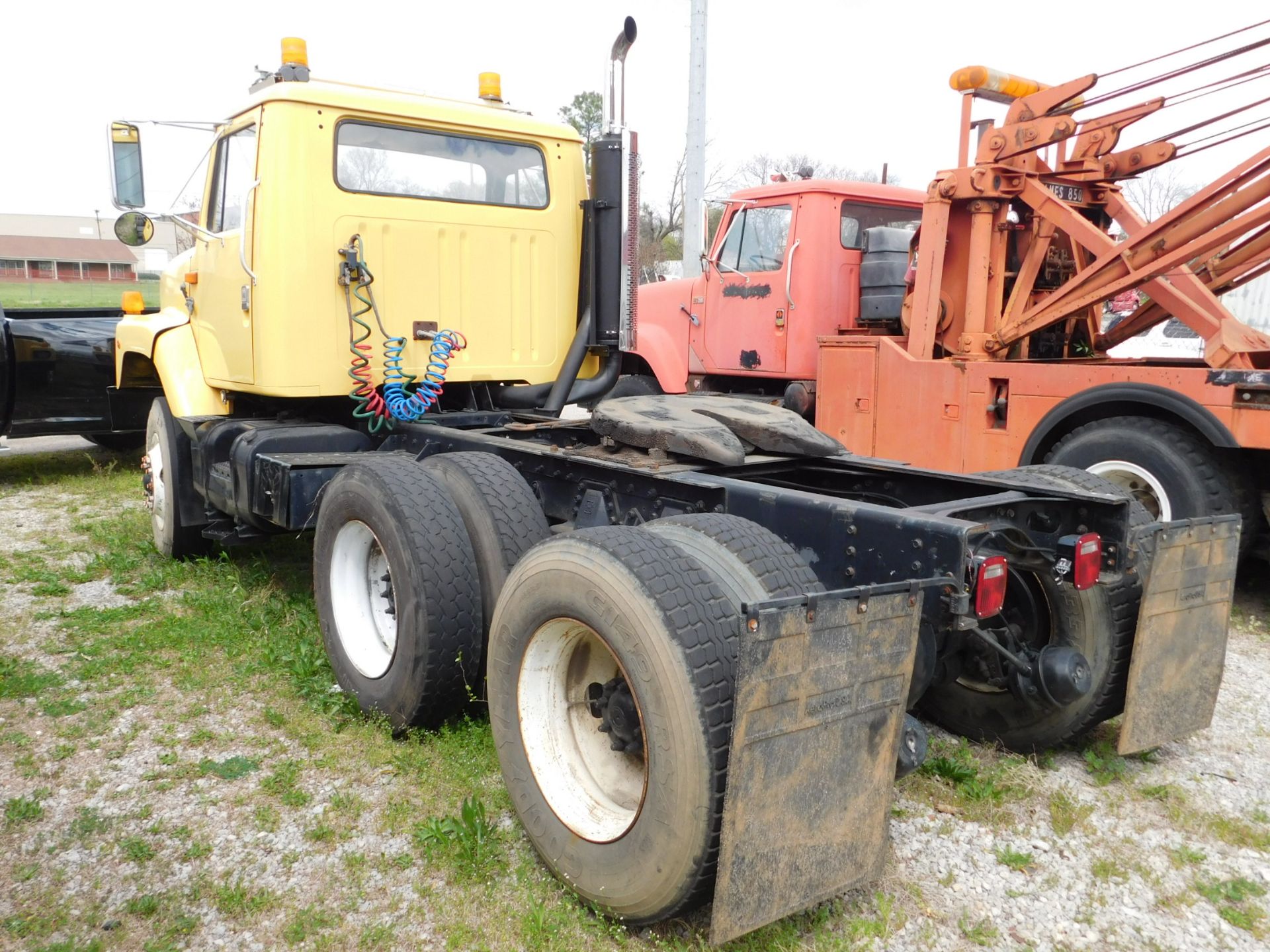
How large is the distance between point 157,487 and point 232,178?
1966 mm

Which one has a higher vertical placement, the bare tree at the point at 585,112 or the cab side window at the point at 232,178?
the bare tree at the point at 585,112

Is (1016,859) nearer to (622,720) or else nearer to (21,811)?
(622,720)

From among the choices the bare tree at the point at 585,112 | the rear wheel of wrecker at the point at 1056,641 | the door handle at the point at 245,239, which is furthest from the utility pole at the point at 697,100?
the bare tree at the point at 585,112

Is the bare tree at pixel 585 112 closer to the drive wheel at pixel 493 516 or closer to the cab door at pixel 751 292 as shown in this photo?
the cab door at pixel 751 292

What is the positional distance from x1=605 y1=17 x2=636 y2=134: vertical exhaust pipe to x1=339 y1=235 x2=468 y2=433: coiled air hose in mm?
1333

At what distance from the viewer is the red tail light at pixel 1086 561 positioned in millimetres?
2879

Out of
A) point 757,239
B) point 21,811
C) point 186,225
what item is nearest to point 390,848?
point 21,811

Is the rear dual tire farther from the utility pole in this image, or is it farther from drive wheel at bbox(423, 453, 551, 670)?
the utility pole

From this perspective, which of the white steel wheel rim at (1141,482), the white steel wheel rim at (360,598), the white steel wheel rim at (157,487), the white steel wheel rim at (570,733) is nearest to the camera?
the white steel wheel rim at (570,733)

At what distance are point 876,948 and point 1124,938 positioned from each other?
67 cm

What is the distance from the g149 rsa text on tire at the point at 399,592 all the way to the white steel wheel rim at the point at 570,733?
669mm

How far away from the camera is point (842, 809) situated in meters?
2.35

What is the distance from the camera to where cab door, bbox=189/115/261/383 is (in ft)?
15.6

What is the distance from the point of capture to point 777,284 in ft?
26.8
